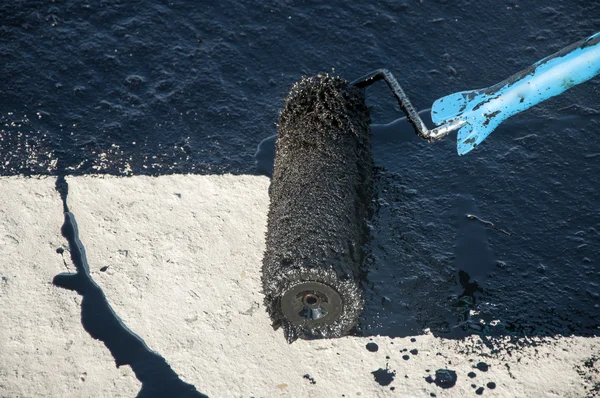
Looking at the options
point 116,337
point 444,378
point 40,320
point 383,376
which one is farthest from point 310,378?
point 40,320

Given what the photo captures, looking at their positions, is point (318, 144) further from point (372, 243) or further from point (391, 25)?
point (391, 25)

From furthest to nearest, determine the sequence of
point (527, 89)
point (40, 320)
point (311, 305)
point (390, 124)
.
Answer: point (390, 124)
point (527, 89)
point (40, 320)
point (311, 305)

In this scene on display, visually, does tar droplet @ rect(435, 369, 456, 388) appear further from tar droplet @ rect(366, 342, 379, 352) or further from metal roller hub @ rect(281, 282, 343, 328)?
metal roller hub @ rect(281, 282, 343, 328)

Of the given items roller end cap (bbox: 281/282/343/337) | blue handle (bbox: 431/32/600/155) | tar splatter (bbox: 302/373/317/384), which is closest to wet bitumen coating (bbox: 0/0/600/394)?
roller end cap (bbox: 281/282/343/337)

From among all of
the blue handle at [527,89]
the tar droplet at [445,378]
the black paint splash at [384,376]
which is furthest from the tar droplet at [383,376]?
the blue handle at [527,89]

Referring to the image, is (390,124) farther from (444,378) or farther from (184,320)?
(184,320)

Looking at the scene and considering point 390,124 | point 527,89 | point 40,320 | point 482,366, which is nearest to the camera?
point 482,366

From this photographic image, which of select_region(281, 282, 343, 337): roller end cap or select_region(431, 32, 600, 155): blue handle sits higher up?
select_region(431, 32, 600, 155): blue handle
